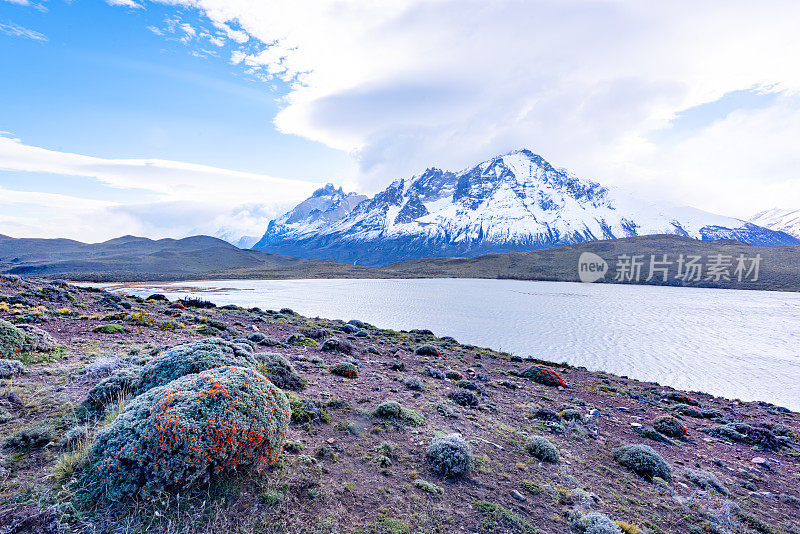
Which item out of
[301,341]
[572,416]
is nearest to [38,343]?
[301,341]

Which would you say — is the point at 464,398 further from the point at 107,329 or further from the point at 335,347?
the point at 107,329

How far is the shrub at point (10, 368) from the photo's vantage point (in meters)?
8.58

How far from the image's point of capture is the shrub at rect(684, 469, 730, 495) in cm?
844

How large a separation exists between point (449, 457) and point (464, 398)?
15.8 feet

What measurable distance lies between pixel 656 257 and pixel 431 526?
577 feet

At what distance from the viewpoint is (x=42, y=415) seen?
267 inches

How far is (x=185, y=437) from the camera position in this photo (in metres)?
4.91

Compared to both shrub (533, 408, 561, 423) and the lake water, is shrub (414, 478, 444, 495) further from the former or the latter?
the lake water

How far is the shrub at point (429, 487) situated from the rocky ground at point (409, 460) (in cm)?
5

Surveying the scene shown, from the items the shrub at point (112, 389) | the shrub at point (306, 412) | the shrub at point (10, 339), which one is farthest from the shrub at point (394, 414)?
the shrub at point (10, 339)

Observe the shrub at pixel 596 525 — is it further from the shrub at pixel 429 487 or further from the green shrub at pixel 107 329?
the green shrub at pixel 107 329

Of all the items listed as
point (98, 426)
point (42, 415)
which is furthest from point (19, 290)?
point (98, 426)

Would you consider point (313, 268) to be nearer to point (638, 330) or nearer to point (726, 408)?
point (638, 330)

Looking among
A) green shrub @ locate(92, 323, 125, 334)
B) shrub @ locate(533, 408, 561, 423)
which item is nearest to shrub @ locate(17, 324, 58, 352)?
green shrub @ locate(92, 323, 125, 334)
